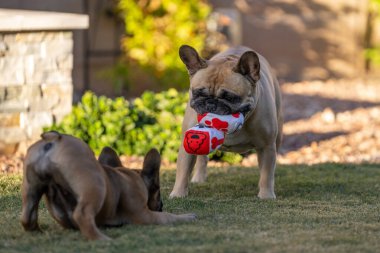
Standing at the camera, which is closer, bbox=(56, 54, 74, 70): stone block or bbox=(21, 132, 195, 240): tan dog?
bbox=(21, 132, 195, 240): tan dog

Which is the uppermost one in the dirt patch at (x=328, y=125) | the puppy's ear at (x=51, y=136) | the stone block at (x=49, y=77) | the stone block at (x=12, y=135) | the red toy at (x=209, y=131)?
the puppy's ear at (x=51, y=136)

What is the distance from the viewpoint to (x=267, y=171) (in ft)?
22.9

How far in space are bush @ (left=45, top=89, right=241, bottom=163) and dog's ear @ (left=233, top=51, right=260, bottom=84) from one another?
2809mm

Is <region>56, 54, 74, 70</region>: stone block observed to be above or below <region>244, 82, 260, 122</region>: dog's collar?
below

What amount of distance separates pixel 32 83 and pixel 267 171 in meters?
3.10

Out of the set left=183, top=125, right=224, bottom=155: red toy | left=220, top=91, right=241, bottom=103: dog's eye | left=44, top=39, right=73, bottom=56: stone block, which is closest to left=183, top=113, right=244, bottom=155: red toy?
left=183, top=125, right=224, bottom=155: red toy

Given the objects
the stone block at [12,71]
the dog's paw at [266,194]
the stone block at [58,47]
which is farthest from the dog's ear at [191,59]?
the stone block at [58,47]

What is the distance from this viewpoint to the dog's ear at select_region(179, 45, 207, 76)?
21.0 ft

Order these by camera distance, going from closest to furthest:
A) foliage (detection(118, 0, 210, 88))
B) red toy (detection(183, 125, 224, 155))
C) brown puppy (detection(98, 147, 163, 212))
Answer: brown puppy (detection(98, 147, 163, 212)) < red toy (detection(183, 125, 224, 155)) < foliage (detection(118, 0, 210, 88))

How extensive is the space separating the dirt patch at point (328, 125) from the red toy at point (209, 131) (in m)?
2.56

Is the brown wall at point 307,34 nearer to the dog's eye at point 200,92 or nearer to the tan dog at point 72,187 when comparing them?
the dog's eye at point 200,92

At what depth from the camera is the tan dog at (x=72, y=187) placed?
4773 mm

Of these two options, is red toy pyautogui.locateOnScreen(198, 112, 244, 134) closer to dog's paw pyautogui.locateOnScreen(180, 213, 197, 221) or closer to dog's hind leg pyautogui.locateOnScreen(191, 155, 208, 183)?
dog's paw pyautogui.locateOnScreen(180, 213, 197, 221)

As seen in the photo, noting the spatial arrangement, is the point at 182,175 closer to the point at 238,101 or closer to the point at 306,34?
the point at 238,101
